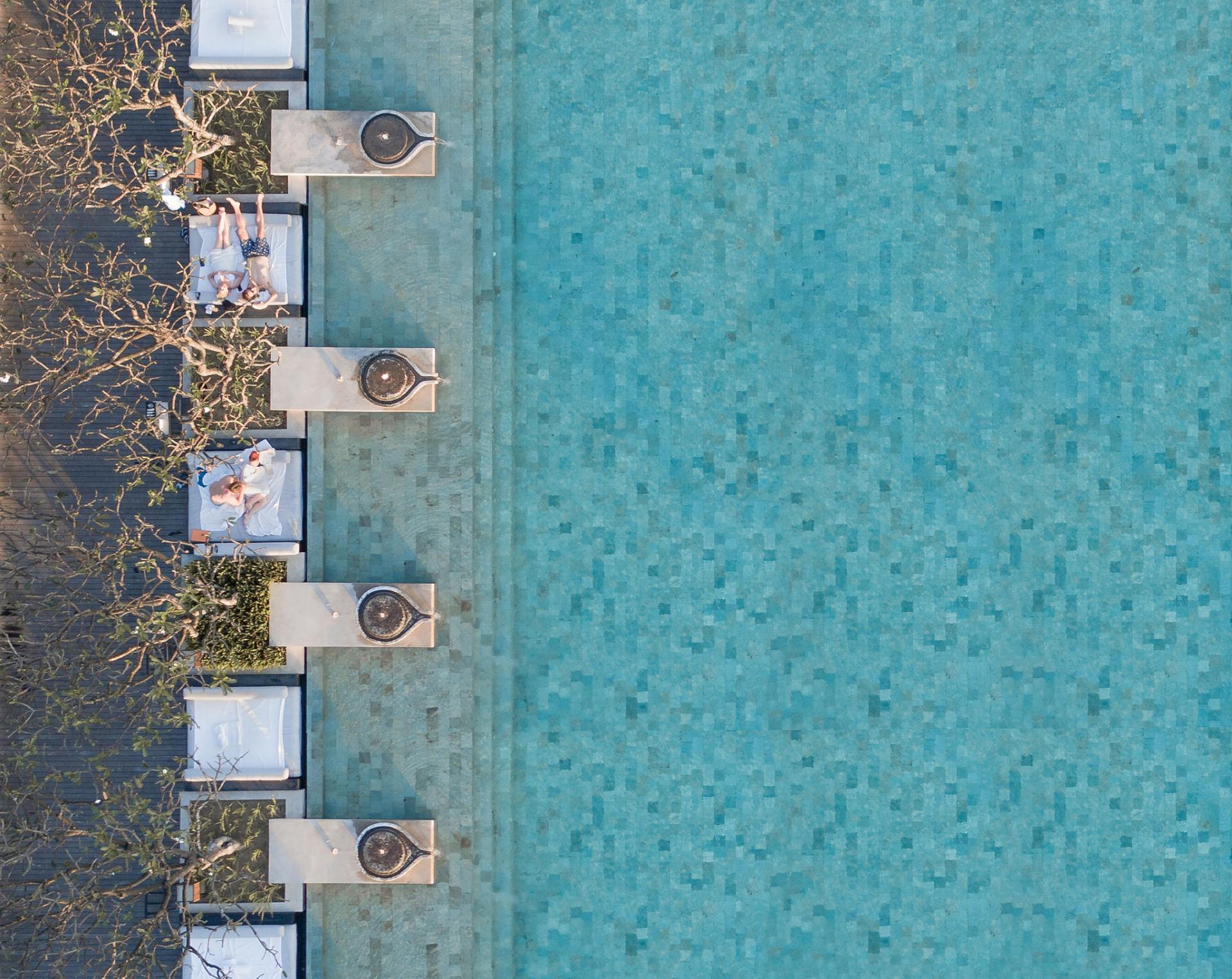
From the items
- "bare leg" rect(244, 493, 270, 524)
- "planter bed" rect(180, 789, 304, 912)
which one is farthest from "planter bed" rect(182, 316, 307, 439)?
"planter bed" rect(180, 789, 304, 912)

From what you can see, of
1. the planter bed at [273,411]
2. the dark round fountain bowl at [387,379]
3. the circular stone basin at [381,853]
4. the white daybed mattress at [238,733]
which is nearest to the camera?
the circular stone basin at [381,853]

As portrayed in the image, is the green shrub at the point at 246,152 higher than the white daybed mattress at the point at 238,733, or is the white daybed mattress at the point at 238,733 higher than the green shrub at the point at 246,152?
the green shrub at the point at 246,152

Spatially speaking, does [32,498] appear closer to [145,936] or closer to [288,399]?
[288,399]

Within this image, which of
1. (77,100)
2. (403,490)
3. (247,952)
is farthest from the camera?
(77,100)

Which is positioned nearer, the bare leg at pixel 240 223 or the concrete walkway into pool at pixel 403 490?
the bare leg at pixel 240 223

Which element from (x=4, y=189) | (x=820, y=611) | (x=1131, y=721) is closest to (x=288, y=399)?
(x=4, y=189)

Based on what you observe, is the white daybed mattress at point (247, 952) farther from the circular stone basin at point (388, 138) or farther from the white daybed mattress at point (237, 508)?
the circular stone basin at point (388, 138)

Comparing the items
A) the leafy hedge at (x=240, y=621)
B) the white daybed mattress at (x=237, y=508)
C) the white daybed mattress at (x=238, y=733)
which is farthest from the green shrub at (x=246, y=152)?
the white daybed mattress at (x=238, y=733)

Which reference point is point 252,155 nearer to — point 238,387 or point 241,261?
point 241,261

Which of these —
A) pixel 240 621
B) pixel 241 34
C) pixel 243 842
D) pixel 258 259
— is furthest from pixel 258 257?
pixel 243 842
